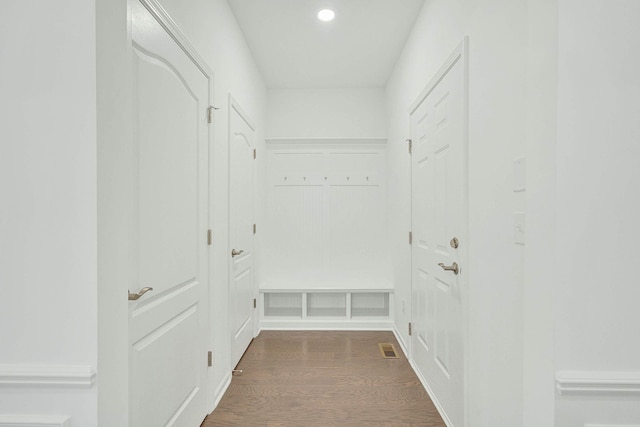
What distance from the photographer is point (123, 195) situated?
3.61ft

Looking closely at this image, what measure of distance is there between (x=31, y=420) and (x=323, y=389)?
69.3 inches

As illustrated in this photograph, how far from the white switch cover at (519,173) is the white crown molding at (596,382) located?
1.91 feet

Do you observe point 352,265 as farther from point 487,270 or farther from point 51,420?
point 51,420

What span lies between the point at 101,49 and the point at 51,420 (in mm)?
1026

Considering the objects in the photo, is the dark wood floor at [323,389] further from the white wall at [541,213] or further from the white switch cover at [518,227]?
the white switch cover at [518,227]

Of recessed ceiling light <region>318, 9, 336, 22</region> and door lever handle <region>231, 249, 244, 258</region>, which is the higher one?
recessed ceiling light <region>318, 9, 336, 22</region>

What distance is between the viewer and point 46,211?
1006mm

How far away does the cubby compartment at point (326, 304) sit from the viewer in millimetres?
3775

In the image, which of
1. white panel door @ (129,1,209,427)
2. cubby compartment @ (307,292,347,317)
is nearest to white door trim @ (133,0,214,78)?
white panel door @ (129,1,209,427)

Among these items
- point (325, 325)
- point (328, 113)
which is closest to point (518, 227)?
point (325, 325)

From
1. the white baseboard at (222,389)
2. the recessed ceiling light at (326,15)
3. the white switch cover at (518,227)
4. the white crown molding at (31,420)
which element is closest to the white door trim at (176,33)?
the recessed ceiling light at (326,15)

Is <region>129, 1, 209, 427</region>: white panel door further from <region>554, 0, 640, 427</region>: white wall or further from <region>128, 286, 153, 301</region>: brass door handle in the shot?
<region>554, 0, 640, 427</region>: white wall

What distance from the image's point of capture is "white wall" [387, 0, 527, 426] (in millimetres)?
1312

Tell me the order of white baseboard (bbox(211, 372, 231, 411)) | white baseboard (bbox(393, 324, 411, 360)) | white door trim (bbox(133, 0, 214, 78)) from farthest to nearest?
white baseboard (bbox(393, 324, 411, 360)) < white baseboard (bbox(211, 372, 231, 411)) < white door trim (bbox(133, 0, 214, 78))
